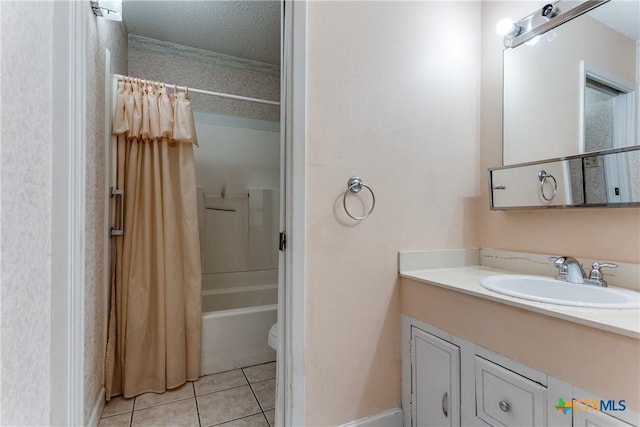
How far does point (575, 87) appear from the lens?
1258 millimetres

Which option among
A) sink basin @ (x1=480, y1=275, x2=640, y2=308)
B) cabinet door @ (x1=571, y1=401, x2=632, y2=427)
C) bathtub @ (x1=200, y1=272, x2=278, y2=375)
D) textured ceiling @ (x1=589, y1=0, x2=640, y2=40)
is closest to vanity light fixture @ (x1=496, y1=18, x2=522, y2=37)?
textured ceiling @ (x1=589, y1=0, x2=640, y2=40)

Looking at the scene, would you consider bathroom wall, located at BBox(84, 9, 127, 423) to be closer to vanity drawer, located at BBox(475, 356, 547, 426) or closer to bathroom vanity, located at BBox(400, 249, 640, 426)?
bathroom vanity, located at BBox(400, 249, 640, 426)

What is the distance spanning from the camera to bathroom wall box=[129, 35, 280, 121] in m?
2.43

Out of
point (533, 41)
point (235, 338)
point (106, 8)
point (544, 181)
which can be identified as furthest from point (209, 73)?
point (544, 181)

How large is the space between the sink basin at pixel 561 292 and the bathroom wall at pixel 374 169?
33 centimetres

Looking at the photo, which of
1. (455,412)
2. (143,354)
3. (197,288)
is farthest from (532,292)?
(143,354)

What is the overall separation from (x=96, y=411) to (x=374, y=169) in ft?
5.84

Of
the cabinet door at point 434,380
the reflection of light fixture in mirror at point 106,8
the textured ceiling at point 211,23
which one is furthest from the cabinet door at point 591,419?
the textured ceiling at point 211,23

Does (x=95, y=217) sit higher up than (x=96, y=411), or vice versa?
(x=95, y=217)

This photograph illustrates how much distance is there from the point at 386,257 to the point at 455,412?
642mm

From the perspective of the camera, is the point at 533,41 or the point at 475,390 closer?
the point at 475,390

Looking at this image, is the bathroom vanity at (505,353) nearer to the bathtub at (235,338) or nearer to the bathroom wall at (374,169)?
the bathroom wall at (374,169)

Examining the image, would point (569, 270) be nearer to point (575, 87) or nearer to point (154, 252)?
point (575, 87)

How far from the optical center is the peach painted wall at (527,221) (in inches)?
44.3
